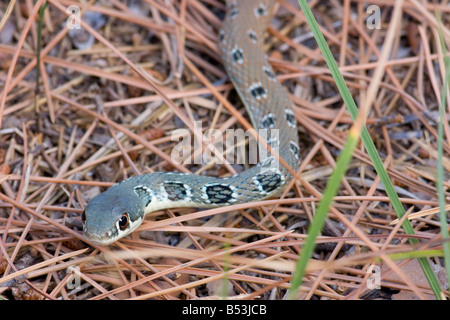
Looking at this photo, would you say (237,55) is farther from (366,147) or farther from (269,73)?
(366,147)

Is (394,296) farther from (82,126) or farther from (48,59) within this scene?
(48,59)

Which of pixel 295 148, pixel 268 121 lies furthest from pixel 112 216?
pixel 268 121

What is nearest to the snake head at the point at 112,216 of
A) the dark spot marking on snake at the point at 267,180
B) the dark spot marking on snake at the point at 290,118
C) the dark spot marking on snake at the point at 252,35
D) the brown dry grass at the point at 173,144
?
the brown dry grass at the point at 173,144

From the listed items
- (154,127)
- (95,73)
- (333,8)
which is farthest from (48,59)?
(333,8)

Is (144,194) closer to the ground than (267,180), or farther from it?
closer to the ground

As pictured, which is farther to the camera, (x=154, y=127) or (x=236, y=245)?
(x=154, y=127)

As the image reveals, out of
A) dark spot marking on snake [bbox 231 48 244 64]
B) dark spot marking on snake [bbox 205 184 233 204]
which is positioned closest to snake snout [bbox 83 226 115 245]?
dark spot marking on snake [bbox 205 184 233 204]
